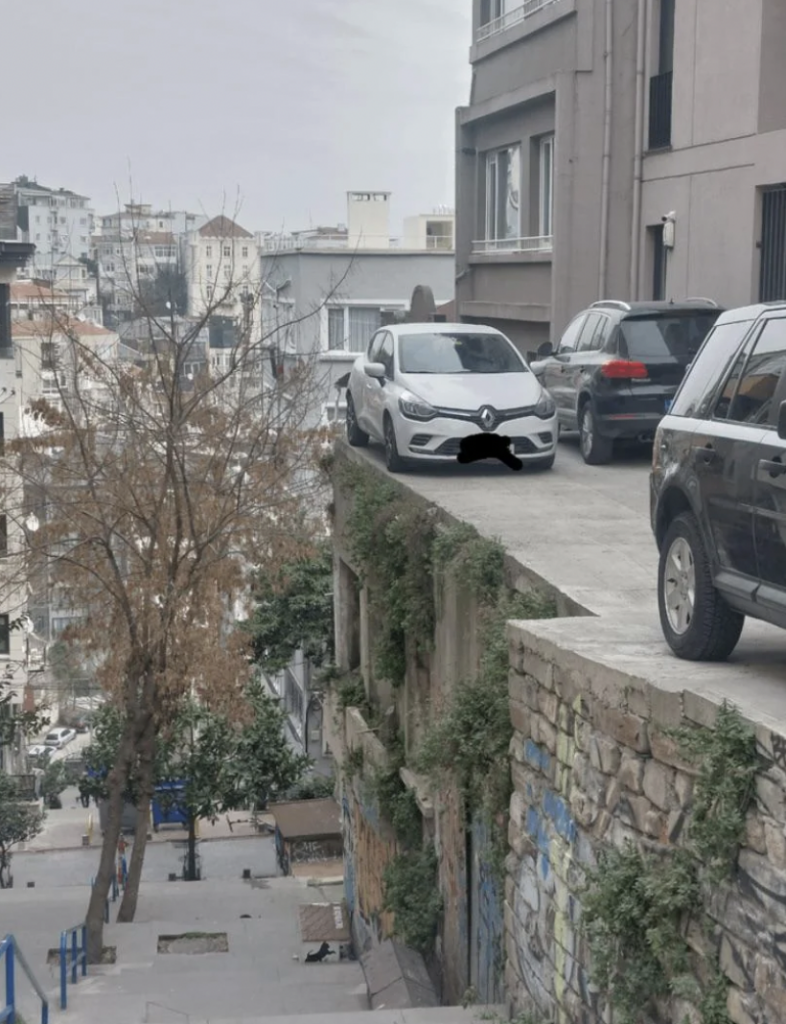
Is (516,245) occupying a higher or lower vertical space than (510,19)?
lower

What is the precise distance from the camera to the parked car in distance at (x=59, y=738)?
5014 centimetres

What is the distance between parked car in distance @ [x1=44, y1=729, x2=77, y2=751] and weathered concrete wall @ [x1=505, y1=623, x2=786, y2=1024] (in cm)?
4362

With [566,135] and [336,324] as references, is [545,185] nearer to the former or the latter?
[566,135]

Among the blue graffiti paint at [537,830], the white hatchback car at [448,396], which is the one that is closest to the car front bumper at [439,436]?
the white hatchback car at [448,396]

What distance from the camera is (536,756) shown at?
26.0 ft

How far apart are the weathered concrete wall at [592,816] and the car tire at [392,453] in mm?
7436

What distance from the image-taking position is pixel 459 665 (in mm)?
11328

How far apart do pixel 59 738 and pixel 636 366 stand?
128 ft

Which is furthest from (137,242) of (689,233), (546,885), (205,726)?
(546,885)

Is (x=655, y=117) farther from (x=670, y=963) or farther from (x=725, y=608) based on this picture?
(x=670, y=963)

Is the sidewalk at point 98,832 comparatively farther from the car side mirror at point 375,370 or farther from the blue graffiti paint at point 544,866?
the blue graffiti paint at point 544,866

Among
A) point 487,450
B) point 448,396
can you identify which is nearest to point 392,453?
point 448,396

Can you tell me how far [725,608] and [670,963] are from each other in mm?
1694

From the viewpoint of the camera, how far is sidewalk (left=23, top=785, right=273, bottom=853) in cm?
3278
